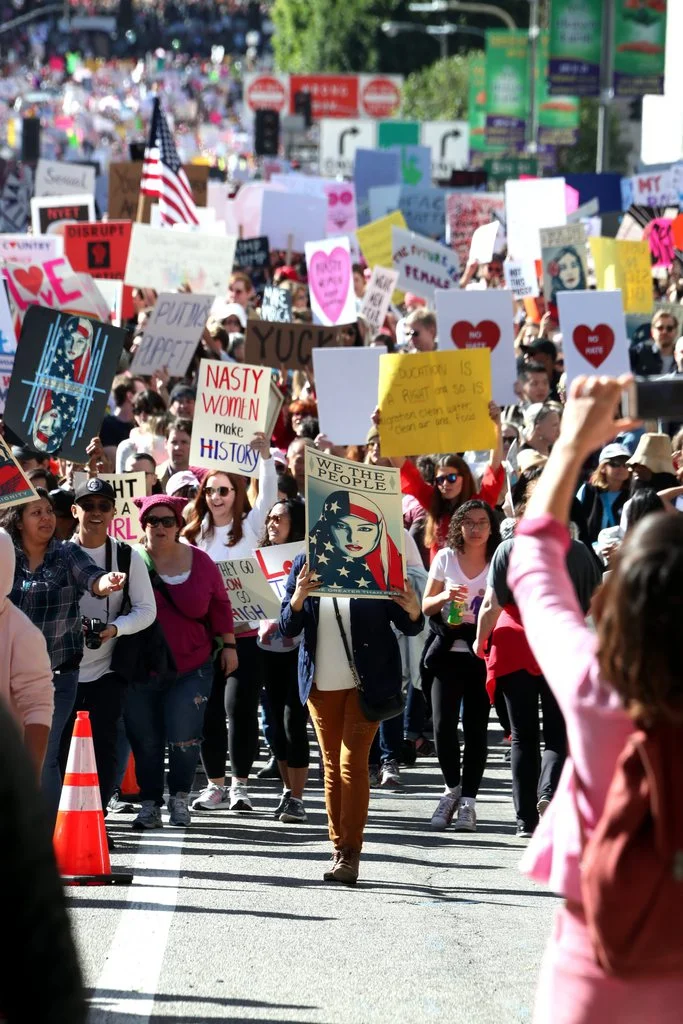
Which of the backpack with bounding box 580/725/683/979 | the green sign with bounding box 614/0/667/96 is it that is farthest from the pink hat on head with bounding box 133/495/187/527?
the green sign with bounding box 614/0/667/96

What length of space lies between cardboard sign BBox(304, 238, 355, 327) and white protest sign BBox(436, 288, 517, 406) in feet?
12.8

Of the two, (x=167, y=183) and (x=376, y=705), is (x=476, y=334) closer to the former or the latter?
(x=376, y=705)

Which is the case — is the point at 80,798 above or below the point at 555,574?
below

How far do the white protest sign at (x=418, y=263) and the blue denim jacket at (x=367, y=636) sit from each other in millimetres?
11668

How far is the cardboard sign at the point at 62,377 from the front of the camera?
11078 mm

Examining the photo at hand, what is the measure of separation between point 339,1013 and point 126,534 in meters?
4.53

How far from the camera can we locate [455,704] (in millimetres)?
8977

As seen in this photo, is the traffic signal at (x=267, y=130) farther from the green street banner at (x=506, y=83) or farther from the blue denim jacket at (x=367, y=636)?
the blue denim jacket at (x=367, y=636)

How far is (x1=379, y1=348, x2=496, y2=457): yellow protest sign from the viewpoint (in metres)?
10.7

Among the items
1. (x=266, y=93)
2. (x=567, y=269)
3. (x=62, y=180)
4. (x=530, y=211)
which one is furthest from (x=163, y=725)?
(x=266, y=93)

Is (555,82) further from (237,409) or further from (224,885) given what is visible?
(224,885)

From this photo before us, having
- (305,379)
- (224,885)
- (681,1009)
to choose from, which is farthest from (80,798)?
(305,379)

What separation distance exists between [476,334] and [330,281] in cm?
434

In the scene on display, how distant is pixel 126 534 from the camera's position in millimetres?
9812
